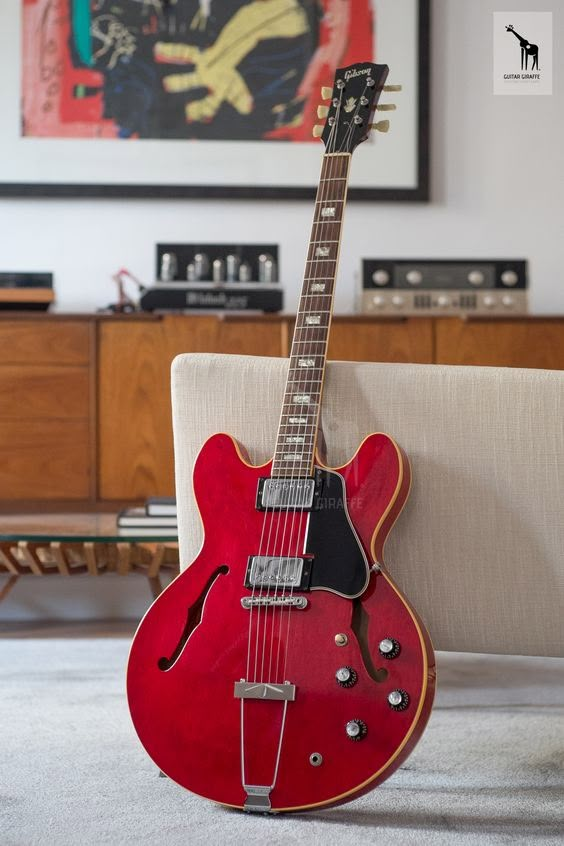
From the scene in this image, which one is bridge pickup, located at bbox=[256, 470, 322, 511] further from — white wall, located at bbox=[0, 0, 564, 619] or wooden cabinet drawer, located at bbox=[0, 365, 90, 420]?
white wall, located at bbox=[0, 0, 564, 619]

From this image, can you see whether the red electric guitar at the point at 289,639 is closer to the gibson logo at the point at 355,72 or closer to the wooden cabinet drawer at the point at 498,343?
the gibson logo at the point at 355,72

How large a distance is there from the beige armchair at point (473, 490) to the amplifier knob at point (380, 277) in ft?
5.64

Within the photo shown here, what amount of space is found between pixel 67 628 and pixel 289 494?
163 cm

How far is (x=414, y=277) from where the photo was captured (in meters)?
3.15

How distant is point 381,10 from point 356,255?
0.87 metres

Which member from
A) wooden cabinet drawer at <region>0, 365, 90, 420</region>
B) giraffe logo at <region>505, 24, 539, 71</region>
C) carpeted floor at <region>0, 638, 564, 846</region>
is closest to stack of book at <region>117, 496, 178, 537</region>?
carpeted floor at <region>0, 638, 564, 846</region>

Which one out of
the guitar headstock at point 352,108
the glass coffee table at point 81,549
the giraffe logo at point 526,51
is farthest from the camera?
the giraffe logo at point 526,51

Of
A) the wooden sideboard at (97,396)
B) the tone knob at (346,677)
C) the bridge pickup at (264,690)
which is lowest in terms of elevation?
the bridge pickup at (264,690)

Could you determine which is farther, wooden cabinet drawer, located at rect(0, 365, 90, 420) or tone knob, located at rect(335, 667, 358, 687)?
wooden cabinet drawer, located at rect(0, 365, 90, 420)

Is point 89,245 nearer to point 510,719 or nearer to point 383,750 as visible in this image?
point 510,719

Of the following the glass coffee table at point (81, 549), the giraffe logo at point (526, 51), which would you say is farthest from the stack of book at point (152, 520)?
the giraffe logo at point (526, 51)

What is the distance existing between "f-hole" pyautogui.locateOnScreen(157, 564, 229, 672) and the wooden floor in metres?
1.33

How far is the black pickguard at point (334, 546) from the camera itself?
4.42ft

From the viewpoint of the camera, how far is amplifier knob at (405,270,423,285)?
315 cm
